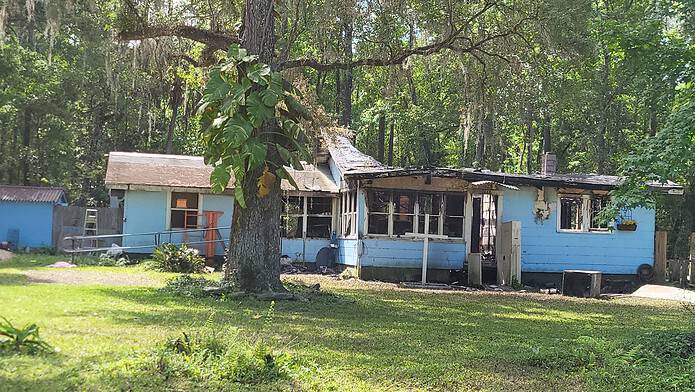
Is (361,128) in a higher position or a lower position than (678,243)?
higher

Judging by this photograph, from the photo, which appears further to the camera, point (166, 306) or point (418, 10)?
point (418, 10)

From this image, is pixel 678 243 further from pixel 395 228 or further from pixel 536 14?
pixel 536 14

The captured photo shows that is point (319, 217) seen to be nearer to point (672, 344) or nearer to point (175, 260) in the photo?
point (175, 260)

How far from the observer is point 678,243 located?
25.3 metres

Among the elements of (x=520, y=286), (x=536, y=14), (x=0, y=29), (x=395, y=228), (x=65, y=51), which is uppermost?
(x=65, y=51)

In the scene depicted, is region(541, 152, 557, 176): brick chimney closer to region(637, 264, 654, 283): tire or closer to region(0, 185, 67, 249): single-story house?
region(637, 264, 654, 283): tire

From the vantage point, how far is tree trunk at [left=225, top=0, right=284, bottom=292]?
11258 millimetres

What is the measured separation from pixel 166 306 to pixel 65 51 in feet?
76.8

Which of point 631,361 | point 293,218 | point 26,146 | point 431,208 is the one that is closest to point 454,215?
point 431,208

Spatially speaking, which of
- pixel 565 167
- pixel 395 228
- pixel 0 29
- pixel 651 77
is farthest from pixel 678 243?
pixel 0 29

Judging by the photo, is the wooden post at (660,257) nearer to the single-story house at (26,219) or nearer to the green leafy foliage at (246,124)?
the green leafy foliage at (246,124)

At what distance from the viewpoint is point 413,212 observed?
1848 centimetres

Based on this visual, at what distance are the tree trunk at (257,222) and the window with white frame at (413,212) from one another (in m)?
6.83

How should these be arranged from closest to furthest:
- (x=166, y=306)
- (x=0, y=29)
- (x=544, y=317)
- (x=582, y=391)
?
(x=582, y=391)
(x=166, y=306)
(x=544, y=317)
(x=0, y=29)
